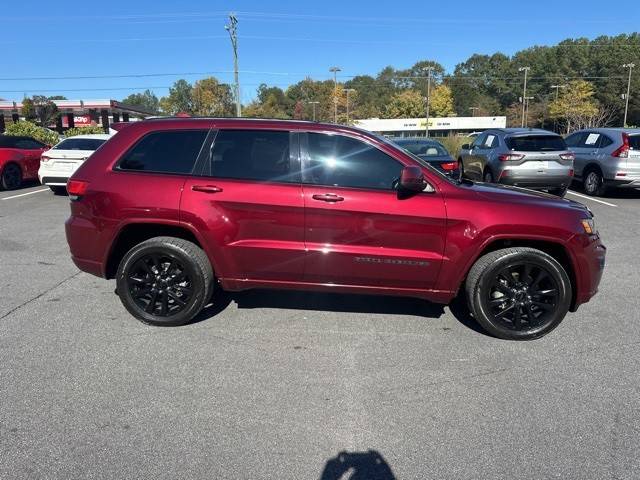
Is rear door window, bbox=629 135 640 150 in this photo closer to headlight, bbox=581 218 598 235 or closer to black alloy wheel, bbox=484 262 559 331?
headlight, bbox=581 218 598 235

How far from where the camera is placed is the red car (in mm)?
13523

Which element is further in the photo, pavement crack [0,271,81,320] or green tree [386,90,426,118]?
green tree [386,90,426,118]

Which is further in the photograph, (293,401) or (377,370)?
(377,370)

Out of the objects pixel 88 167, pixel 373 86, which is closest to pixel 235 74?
pixel 88 167

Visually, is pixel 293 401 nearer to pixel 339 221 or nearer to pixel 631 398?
pixel 339 221

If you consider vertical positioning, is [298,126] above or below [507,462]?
above

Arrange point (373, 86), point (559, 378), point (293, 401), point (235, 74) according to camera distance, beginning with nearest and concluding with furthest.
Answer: point (293, 401)
point (559, 378)
point (235, 74)
point (373, 86)

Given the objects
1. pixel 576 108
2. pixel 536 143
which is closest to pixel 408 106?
pixel 576 108

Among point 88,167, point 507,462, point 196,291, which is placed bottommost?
point 507,462

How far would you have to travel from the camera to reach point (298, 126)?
444 cm

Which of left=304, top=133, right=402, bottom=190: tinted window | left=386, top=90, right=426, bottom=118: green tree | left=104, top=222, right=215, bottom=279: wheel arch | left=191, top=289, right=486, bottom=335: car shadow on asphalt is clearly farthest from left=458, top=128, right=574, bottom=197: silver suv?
left=386, top=90, right=426, bottom=118: green tree

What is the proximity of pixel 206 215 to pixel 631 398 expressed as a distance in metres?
3.37

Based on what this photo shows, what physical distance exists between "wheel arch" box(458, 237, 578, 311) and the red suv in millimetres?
12

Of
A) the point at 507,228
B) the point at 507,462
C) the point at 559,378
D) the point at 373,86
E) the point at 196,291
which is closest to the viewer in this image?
the point at 507,462
